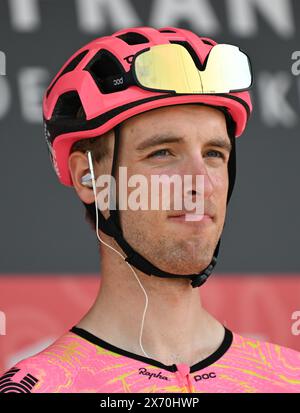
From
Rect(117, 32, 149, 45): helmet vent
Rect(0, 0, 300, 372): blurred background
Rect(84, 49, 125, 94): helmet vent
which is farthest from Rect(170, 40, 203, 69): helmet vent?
Rect(0, 0, 300, 372): blurred background

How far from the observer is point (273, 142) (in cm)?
556

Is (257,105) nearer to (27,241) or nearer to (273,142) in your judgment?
(273,142)

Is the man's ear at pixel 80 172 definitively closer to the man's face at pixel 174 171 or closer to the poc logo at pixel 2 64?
the man's face at pixel 174 171

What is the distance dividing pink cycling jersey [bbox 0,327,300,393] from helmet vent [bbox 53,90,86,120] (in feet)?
2.37

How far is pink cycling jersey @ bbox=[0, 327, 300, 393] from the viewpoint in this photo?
344 cm

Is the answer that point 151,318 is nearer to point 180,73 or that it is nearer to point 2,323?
point 180,73

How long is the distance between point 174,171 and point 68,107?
0.50 m

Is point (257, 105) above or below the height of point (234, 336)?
above

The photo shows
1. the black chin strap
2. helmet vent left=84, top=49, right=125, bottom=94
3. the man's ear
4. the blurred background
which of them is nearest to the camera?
the black chin strap

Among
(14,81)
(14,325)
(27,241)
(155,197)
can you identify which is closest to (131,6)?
(14,81)

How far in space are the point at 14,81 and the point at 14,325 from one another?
1173 millimetres

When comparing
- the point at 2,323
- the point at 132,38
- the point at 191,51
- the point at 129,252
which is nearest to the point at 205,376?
the point at 129,252

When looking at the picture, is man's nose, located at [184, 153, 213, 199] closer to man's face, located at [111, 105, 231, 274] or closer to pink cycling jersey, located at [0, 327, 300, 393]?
man's face, located at [111, 105, 231, 274]
